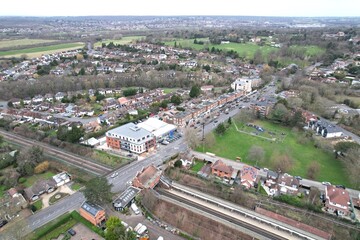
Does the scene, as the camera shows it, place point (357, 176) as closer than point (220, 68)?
Yes

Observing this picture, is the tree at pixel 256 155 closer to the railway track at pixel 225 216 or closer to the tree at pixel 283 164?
the tree at pixel 283 164

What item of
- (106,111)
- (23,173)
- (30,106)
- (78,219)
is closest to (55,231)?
(78,219)

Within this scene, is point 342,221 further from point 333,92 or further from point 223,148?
point 333,92

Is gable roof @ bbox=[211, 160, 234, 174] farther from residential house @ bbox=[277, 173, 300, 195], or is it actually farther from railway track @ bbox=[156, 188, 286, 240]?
railway track @ bbox=[156, 188, 286, 240]

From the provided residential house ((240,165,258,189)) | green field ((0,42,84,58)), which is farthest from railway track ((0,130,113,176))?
green field ((0,42,84,58))

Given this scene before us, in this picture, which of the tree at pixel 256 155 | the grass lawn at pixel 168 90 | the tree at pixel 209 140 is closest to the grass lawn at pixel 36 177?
the tree at pixel 209 140

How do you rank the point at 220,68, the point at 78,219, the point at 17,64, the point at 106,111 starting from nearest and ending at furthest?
the point at 78,219 → the point at 106,111 → the point at 220,68 → the point at 17,64

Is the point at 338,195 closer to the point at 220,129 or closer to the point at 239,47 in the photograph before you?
the point at 220,129
